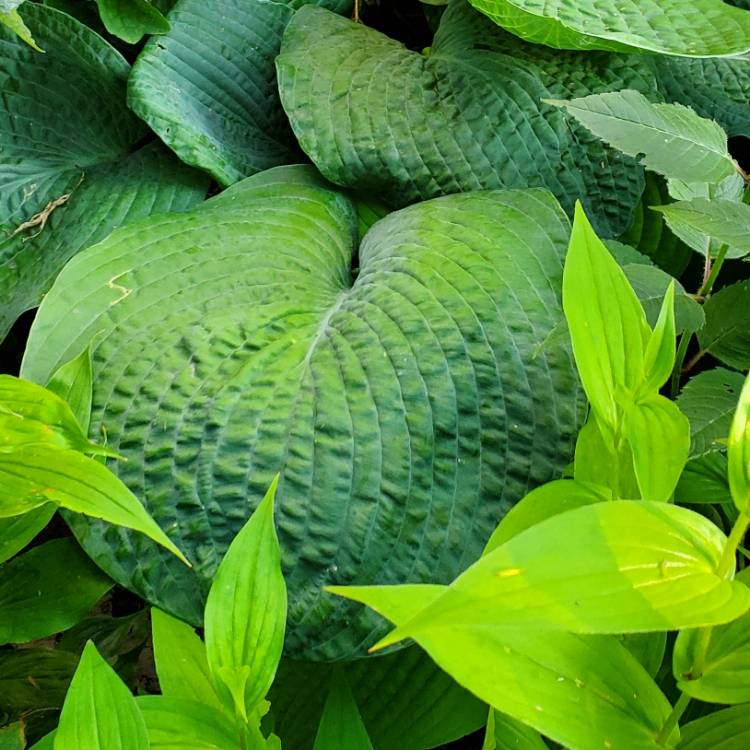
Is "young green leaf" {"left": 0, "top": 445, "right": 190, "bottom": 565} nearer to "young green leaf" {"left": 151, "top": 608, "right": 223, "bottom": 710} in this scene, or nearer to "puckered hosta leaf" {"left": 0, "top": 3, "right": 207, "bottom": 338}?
"young green leaf" {"left": 151, "top": 608, "right": 223, "bottom": 710}

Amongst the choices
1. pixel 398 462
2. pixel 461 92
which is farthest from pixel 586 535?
pixel 461 92

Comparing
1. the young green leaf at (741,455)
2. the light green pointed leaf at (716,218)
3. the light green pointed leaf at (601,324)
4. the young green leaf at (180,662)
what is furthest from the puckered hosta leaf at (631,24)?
the young green leaf at (180,662)

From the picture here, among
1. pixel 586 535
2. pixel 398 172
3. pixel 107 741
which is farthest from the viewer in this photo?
pixel 398 172

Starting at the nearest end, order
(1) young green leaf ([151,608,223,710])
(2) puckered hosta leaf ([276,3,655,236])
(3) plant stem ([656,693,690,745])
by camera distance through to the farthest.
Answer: (3) plant stem ([656,693,690,745]) < (1) young green leaf ([151,608,223,710]) < (2) puckered hosta leaf ([276,3,655,236])

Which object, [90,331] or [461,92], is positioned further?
[461,92]

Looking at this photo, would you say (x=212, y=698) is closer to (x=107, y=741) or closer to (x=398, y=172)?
(x=107, y=741)

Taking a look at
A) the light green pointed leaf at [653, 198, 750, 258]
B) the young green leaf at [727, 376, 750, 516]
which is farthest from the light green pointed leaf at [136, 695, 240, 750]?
the light green pointed leaf at [653, 198, 750, 258]

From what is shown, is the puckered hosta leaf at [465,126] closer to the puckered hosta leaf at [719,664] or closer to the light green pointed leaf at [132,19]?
the light green pointed leaf at [132,19]
